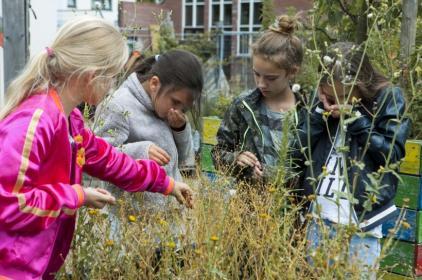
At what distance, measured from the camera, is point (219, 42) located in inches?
760

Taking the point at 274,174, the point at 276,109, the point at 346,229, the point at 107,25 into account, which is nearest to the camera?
the point at 346,229

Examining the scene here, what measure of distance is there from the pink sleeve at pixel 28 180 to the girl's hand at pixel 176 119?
87 cm

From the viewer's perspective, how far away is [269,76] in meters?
2.89

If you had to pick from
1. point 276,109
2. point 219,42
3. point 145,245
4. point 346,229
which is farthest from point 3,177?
point 219,42

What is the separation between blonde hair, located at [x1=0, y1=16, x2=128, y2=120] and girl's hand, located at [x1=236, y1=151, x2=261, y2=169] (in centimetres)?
86

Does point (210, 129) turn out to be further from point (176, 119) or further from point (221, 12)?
point (221, 12)

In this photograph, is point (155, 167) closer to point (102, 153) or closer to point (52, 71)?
point (102, 153)

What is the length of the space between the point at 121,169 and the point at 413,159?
5.24 ft

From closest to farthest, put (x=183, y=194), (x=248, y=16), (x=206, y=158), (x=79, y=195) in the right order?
1. (x=79, y=195)
2. (x=183, y=194)
3. (x=206, y=158)
4. (x=248, y=16)

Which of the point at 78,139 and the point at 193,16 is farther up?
the point at 78,139

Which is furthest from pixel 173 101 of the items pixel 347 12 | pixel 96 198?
pixel 347 12

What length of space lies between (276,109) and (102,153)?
963 millimetres

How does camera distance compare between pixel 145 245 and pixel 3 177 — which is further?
pixel 145 245

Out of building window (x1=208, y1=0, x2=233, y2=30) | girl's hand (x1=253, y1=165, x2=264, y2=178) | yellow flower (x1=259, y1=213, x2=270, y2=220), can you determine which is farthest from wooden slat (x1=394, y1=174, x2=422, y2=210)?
building window (x1=208, y1=0, x2=233, y2=30)
